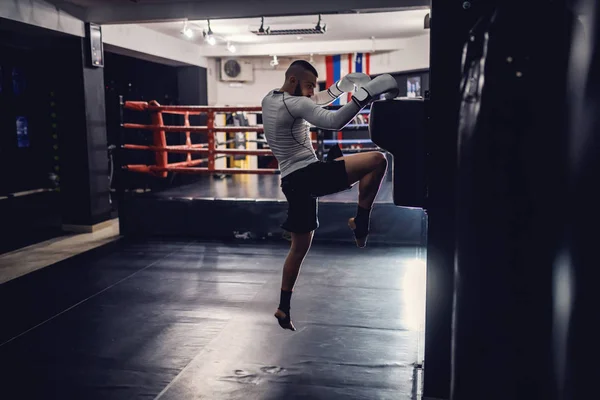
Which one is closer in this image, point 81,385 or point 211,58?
point 81,385

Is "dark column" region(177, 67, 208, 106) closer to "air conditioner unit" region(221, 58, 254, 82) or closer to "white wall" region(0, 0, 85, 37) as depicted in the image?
"air conditioner unit" region(221, 58, 254, 82)

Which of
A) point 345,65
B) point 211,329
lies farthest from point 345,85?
point 345,65

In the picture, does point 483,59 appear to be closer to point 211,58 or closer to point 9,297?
point 9,297

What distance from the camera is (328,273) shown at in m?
4.62

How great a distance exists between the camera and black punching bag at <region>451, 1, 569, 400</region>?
0.73 meters

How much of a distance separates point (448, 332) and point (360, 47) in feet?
31.7

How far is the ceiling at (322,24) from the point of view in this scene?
28.0 ft

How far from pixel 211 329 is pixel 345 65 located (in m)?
9.61

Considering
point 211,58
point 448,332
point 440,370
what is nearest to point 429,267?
point 448,332

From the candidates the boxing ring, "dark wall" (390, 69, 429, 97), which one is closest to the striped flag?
"dark wall" (390, 69, 429, 97)

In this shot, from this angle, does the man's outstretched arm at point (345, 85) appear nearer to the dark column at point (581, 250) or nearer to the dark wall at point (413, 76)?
the dark column at point (581, 250)

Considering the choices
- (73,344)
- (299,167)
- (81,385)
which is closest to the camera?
(81,385)

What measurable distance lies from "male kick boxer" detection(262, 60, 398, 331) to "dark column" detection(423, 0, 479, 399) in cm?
45

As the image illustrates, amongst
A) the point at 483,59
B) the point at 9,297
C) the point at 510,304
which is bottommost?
the point at 9,297
